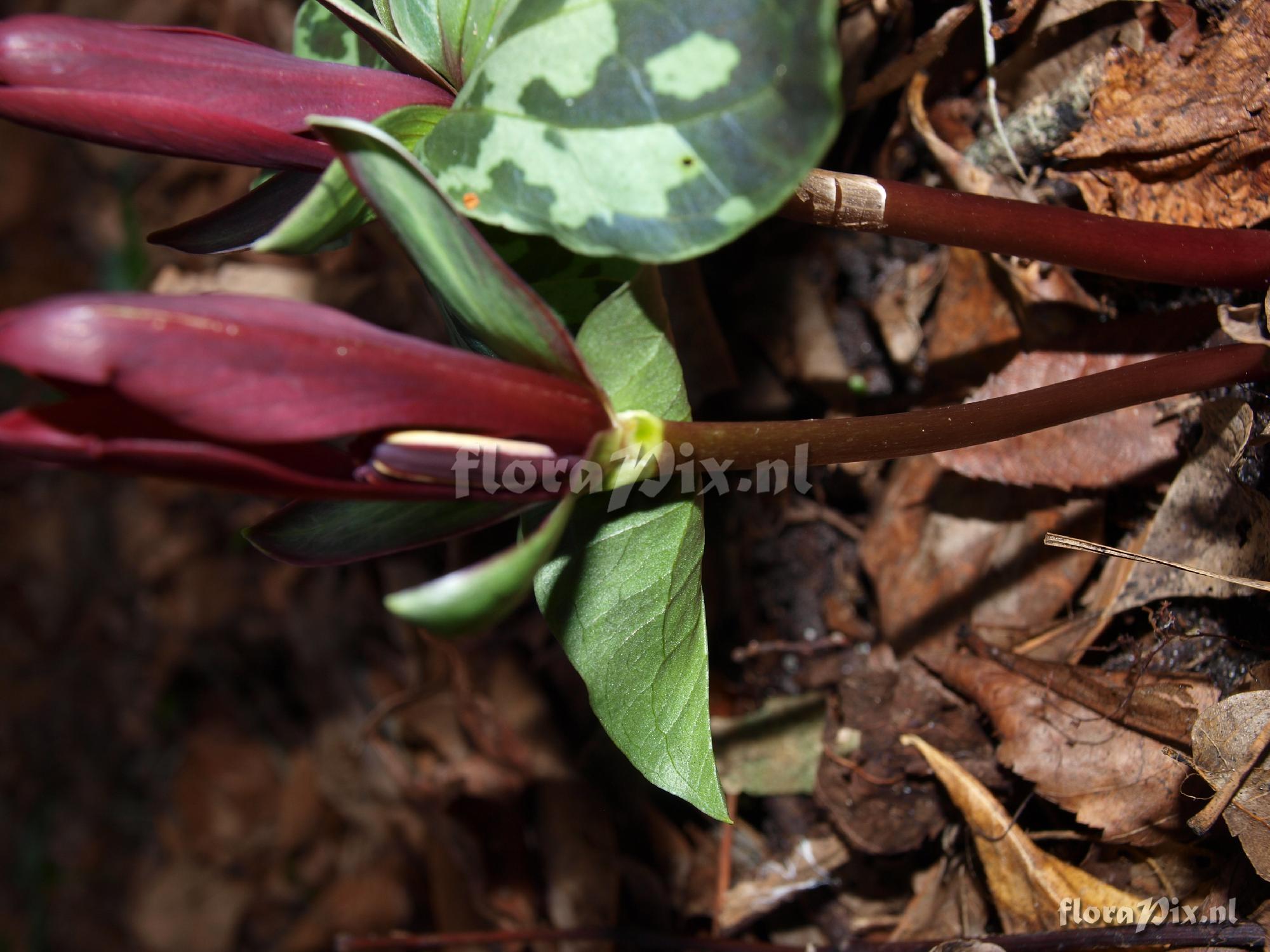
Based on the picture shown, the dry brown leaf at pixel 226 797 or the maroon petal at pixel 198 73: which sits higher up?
the maroon petal at pixel 198 73

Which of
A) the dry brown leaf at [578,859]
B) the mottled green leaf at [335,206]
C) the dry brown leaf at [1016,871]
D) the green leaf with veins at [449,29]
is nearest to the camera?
the mottled green leaf at [335,206]

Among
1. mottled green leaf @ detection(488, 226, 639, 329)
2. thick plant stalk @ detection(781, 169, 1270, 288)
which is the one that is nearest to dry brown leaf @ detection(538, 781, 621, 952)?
mottled green leaf @ detection(488, 226, 639, 329)

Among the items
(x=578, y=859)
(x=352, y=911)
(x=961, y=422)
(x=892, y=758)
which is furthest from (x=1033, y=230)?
(x=352, y=911)

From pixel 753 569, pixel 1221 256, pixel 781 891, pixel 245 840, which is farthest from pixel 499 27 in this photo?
pixel 245 840

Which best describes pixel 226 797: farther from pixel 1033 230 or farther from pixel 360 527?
pixel 1033 230

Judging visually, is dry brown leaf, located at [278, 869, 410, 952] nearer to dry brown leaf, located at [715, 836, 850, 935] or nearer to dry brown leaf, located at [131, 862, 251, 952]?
dry brown leaf, located at [131, 862, 251, 952]

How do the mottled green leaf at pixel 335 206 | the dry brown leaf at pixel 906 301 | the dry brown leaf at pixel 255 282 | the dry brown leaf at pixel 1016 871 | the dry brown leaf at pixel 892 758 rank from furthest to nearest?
the dry brown leaf at pixel 255 282 → the dry brown leaf at pixel 906 301 → the dry brown leaf at pixel 892 758 → the dry brown leaf at pixel 1016 871 → the mottled green leaf at pixel 335 206

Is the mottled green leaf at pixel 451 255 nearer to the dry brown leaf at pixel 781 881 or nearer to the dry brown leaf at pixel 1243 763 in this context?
the dry brown leaf at pixel 1243 763

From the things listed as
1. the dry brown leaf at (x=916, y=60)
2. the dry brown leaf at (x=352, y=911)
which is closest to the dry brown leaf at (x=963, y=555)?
the dry brown leaf at (x=916, y=60)
